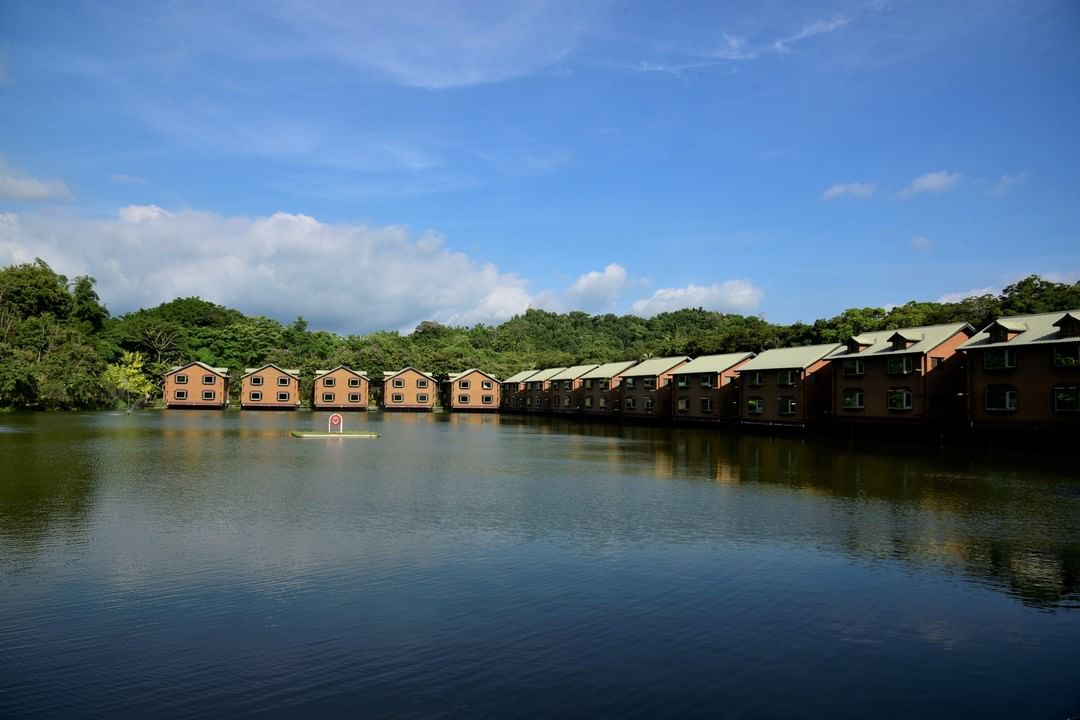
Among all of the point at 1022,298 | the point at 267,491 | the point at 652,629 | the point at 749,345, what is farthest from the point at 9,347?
the point at 1022,298

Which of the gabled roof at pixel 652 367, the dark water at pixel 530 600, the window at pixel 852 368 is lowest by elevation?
the dark water at pixel 530 600

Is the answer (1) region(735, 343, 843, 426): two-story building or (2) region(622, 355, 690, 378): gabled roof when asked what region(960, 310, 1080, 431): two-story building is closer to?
(1) region(735, 343, 843, 426): two-story building

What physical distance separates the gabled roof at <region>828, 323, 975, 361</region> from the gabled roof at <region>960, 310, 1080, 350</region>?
6.29 ft

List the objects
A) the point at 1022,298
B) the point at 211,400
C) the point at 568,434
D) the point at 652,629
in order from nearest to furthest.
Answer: the point at 652,629, the point at 568,434, the point at 1022,298, the point at 211,400

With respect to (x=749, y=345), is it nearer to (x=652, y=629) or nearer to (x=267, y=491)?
(x=267, y=491)

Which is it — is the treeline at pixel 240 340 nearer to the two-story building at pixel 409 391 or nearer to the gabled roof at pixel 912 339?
the two-story building at pixel 409 391

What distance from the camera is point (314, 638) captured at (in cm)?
801

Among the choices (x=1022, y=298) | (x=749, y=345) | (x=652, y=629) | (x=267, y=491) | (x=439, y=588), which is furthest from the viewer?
(x=749, y=345)

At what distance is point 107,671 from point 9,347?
7169 cm

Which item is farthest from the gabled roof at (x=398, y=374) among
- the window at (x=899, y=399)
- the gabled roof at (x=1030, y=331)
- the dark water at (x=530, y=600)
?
the dark water at (x=530, y=600)

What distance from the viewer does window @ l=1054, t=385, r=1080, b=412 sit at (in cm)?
3195

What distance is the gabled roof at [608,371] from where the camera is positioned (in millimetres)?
69938

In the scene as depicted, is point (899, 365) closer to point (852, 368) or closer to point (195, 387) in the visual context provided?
point (852, 368)

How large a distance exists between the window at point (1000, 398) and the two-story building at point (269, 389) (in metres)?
65.1
